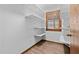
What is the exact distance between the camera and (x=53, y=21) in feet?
5.02

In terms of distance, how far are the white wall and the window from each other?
0.19 meters

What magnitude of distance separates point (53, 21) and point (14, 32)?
0.49 metres

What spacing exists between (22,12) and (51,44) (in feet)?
1.75

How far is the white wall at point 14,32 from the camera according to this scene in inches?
58.1

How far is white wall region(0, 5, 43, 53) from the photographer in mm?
1477

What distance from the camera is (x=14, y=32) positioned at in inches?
60.0

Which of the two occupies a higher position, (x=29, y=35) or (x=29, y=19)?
(x=29, y=19)

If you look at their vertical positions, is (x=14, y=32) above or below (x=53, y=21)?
below

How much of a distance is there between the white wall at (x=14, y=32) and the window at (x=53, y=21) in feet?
0.63

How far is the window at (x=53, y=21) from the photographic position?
153 cm

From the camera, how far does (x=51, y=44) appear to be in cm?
156
